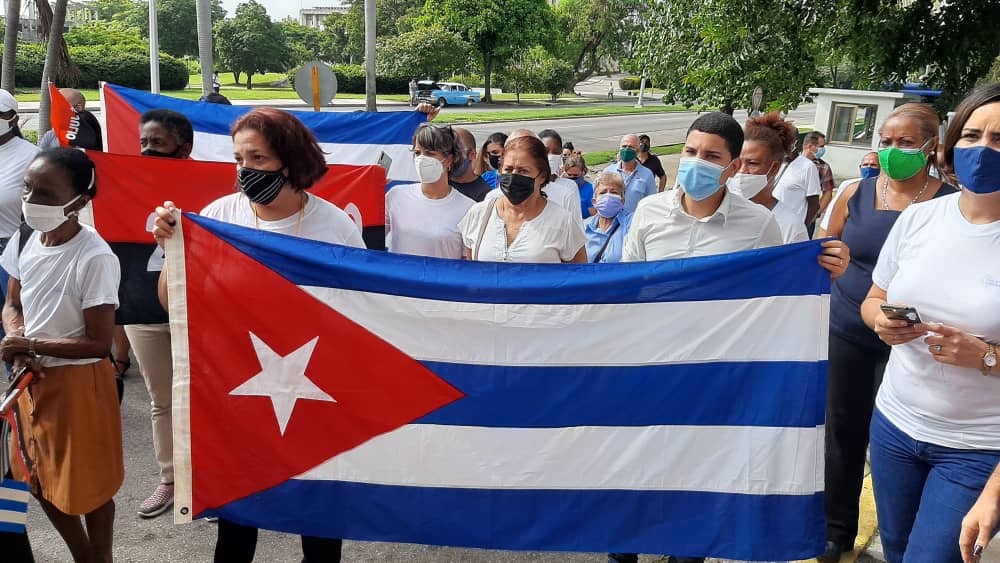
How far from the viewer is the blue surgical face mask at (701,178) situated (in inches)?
125

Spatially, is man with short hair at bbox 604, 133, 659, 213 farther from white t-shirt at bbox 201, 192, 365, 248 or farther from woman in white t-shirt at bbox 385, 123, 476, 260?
white t-shirt at bbox 201, 192, 365, 248

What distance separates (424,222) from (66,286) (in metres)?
1.94

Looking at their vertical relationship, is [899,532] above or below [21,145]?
below

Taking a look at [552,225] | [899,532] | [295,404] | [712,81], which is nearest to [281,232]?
[295,404]

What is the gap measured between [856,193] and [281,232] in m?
2.52

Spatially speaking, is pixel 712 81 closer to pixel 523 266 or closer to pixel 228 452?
pixel 523 266

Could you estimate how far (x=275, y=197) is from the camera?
10.2 ft

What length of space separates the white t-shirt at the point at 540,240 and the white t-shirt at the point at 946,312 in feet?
4.74

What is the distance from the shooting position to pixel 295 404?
9.77 feet

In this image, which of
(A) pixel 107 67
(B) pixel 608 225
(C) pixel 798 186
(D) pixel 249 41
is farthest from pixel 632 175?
(D) pixel 249 41

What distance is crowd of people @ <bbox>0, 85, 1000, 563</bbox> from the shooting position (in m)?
2.45

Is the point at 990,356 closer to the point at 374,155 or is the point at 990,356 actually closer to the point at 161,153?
the point at 161,153

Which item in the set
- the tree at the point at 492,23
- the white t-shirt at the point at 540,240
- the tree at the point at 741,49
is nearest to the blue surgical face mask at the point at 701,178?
the white t-shirt at the point at 540,240

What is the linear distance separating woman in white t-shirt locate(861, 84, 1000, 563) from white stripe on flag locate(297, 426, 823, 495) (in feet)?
1.22
